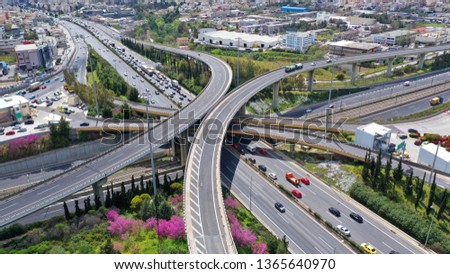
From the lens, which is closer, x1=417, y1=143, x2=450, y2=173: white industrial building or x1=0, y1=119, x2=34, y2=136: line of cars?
x1=417, y1=143, x2=450, y2=173: white industrial building

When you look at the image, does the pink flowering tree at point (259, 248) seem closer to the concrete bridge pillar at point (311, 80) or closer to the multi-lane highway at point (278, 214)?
the multi-lane highway at point (278, 214)

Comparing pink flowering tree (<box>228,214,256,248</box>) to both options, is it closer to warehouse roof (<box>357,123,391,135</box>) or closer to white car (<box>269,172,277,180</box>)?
white car (<box>269,172,277,180</box>)

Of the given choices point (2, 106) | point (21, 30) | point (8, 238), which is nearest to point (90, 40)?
point (21, 30)

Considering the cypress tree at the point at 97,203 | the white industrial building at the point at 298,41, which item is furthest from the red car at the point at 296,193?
the white industrial building at the point at 298,41

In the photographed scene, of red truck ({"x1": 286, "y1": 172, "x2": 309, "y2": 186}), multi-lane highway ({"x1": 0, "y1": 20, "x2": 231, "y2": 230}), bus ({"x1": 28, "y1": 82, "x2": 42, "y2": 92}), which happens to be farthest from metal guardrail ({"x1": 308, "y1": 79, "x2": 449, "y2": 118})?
bus ({"x1": 28, "y1": 82, "x2": 42, "y2": 92})

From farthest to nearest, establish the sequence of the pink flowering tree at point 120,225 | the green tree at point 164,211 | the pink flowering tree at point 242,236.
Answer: the green tree at point 164,211
the pink flowering tree at point 120,225
the pink flowering tree at point 242,236

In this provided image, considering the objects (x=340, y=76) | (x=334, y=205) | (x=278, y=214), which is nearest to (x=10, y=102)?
(x=278, y=214)
